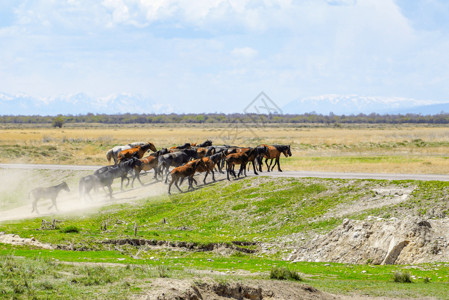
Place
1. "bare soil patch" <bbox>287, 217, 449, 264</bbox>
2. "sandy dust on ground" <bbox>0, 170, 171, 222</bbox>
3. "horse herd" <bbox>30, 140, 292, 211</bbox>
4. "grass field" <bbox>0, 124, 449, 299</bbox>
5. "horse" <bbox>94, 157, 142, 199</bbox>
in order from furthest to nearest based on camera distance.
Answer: "horse" <bbox>94, 157, 142, 199</bbox> < "horse herd" <bbox>30, 140, 292, 211</bbox> < "sandy dust on ground" <bbox>0, 170, 171, 222</bbox> < "bare soil patch" <bbox>287, 217, 449, 264</bbox> < "grass field" <bbox>0, 124, 449, 299</bbox>

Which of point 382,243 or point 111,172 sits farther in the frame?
point 111,172

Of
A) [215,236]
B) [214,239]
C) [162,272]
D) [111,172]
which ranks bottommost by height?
[215,236]

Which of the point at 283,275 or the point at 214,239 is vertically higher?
the point at 283,275

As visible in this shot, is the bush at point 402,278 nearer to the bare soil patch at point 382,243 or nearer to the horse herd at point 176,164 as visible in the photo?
the bare soil patch at point 382,243

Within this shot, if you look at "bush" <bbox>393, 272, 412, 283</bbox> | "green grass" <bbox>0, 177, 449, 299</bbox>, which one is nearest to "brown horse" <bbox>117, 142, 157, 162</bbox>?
"green grass" <bbox>0, 177, 449, 299</bbox>

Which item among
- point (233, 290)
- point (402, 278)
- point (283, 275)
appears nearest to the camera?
point (233, 290)

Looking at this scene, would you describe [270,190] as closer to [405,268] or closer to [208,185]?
[208,185]

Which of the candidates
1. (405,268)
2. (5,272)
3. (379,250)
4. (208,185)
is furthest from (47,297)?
(208,185)

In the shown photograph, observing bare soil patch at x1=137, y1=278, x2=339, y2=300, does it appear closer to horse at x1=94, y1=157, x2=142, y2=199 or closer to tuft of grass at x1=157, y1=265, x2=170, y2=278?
tuft of grass at x1=157, y1=265, x2=170, y2=278

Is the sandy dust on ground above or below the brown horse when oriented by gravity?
below

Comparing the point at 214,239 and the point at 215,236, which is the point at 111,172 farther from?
the point at 214,239

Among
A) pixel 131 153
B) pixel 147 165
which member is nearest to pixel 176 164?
pixel 147 165

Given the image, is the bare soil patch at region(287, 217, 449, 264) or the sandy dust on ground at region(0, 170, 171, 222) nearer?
the bare soil patch at region(287, 217, 449, 264)

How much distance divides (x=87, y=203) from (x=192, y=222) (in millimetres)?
10527
